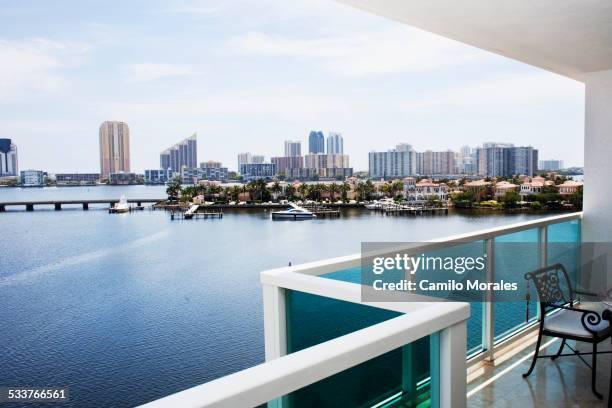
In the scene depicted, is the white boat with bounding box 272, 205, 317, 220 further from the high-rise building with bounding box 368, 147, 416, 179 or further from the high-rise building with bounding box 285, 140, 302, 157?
the high-rise building with bounding box 285, 140, 302, 157

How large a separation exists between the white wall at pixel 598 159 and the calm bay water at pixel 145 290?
29.6 meters

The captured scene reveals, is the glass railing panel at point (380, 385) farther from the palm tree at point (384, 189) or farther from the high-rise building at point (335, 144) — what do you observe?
the high-rise building at point (335, 144)

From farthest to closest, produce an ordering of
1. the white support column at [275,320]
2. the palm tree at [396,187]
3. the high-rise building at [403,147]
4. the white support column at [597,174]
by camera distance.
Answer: the high-rise building at [403,147]
the palm tree at [396,187]
the white support column at [597,174]
the white support column at [275,320]

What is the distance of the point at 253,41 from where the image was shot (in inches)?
3078

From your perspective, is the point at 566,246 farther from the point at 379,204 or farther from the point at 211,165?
the point at 211,165

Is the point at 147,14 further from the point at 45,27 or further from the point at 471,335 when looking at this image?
the point at 471,335

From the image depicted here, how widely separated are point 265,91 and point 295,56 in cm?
691

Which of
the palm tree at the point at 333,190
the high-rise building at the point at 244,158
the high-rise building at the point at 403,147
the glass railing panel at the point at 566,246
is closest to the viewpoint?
the glass railing panel at the point at 566,246

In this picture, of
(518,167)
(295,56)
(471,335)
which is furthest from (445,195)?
(471,335)

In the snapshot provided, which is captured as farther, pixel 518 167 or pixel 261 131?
pixel 261 131

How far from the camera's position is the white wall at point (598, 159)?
15.1 feet

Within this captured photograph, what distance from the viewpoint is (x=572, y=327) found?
2855mm

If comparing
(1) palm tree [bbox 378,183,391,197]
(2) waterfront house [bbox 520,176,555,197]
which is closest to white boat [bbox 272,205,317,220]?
(1) palm tree [bbox 378,183,391,197]

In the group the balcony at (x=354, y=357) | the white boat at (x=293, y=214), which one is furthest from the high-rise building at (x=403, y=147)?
the balcony at (x=354, y=357)
